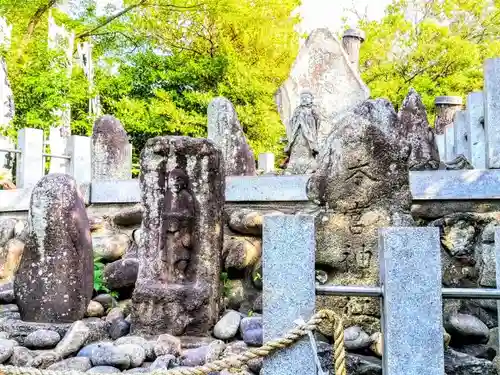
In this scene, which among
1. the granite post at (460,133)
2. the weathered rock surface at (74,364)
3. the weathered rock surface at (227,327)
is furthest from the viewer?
the granite post at (460,133)

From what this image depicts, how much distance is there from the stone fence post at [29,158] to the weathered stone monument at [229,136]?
2.68 m

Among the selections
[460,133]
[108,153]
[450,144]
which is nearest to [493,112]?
[460,133]

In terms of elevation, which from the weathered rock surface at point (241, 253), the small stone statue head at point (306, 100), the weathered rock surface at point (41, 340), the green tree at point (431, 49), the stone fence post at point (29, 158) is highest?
the green tree at point (431, 49)

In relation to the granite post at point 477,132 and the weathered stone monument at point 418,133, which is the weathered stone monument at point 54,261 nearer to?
the weathered stone monument at point 418,133

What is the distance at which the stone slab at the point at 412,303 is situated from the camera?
2.54 meters

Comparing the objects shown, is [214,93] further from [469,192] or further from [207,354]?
[207,354]

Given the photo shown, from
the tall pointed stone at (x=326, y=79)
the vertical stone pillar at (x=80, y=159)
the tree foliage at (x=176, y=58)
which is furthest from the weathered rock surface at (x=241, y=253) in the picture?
the tree foliage at (x=176, y=58)

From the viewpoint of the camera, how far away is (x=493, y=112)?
231 inches

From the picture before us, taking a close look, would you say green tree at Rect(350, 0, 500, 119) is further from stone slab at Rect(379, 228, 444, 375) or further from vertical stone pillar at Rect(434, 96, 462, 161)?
stone slab at Rect(379, 228, 444, 375)

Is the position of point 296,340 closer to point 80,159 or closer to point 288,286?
point 288,286

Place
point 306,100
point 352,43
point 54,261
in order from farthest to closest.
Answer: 1. point 352,43
2. point 306,100
3. point 54,261

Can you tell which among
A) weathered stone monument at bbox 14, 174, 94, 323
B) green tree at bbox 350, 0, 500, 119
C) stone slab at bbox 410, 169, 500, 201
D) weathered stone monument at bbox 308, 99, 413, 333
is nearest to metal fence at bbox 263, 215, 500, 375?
weathered stone monument at bbox 308, 99, 413, 333

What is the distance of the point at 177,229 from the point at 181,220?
88mm

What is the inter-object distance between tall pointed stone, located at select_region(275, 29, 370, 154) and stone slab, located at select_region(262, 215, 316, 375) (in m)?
8.99
